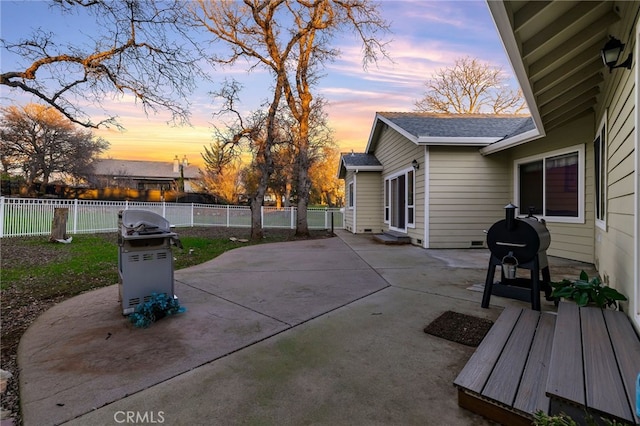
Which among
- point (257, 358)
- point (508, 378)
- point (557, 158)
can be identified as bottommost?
point (257, 358)

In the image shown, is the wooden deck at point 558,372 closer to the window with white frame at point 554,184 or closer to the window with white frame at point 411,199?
the window with white frame at point 554,184

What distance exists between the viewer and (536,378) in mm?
1762

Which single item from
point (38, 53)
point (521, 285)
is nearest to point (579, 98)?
point (521, 285)

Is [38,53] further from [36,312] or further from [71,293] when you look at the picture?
[36,312]

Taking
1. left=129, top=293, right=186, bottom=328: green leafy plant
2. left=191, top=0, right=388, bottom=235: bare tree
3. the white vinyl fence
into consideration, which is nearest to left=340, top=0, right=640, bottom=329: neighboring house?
left=191, top=0, right=388, bottom=235: bare tree

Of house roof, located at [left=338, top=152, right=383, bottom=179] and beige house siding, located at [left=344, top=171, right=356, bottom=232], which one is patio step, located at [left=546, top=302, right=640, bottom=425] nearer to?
house roof, located at [left=338, top=152, right=383, bottom=179]

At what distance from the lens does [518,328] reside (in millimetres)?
2475

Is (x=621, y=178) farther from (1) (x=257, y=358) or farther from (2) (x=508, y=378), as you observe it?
(1) (x=257, y=358)

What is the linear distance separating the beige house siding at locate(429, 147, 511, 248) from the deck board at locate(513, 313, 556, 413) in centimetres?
599

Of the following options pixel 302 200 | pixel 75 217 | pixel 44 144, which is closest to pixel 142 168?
pixel 44 144

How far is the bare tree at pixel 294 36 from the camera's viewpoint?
11.2 meters

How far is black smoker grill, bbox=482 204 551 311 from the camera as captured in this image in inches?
130

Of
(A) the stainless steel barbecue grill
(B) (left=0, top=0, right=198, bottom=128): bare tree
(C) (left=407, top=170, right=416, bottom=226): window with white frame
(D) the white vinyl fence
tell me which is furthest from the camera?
(C) (left=407, top=170, right=416, bottom=226): window with white frame

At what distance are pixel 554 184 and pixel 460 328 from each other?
5454mm
